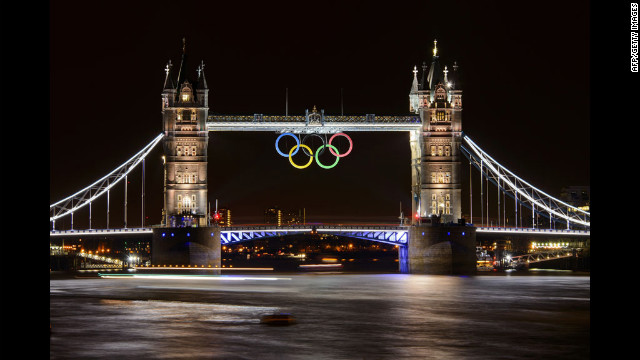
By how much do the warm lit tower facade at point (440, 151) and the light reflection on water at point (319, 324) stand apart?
32.9 metres

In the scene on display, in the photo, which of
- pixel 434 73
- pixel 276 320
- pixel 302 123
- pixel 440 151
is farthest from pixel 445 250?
pixel 276 320

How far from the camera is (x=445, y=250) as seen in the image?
291 ft

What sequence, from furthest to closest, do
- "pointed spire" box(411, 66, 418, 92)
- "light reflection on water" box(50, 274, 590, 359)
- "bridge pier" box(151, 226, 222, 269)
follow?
"pointed spire" box(411, 66, 418, 92), "bridge pier" box(151, 226, 222, 269), "light reflection on water" box(50, 274, 590, 359)

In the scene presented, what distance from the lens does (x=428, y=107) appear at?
91.5 metres

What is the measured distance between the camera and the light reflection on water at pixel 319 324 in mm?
26328

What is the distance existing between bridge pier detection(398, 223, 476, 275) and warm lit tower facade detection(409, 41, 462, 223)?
3.14m

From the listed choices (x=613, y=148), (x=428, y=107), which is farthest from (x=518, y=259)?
(x=613, y=148)

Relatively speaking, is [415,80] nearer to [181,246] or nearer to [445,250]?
[445,250]

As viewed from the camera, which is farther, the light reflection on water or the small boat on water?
the small boat on water

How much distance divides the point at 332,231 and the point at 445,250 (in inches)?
531

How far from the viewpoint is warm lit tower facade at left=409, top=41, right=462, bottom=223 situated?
91312 mm

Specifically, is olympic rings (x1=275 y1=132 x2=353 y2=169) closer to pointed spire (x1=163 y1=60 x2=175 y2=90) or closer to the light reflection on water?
pointed spire (x1=163 y1=60 x2=175 y2=90)

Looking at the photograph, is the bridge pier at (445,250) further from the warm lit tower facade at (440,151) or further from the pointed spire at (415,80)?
the pointed spire at (415,80)

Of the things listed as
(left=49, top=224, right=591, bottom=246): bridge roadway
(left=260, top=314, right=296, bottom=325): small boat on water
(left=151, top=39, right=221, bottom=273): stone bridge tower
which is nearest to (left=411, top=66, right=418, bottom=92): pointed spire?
(left=49, top=224, right=591, bottom=246): bridge roadway
